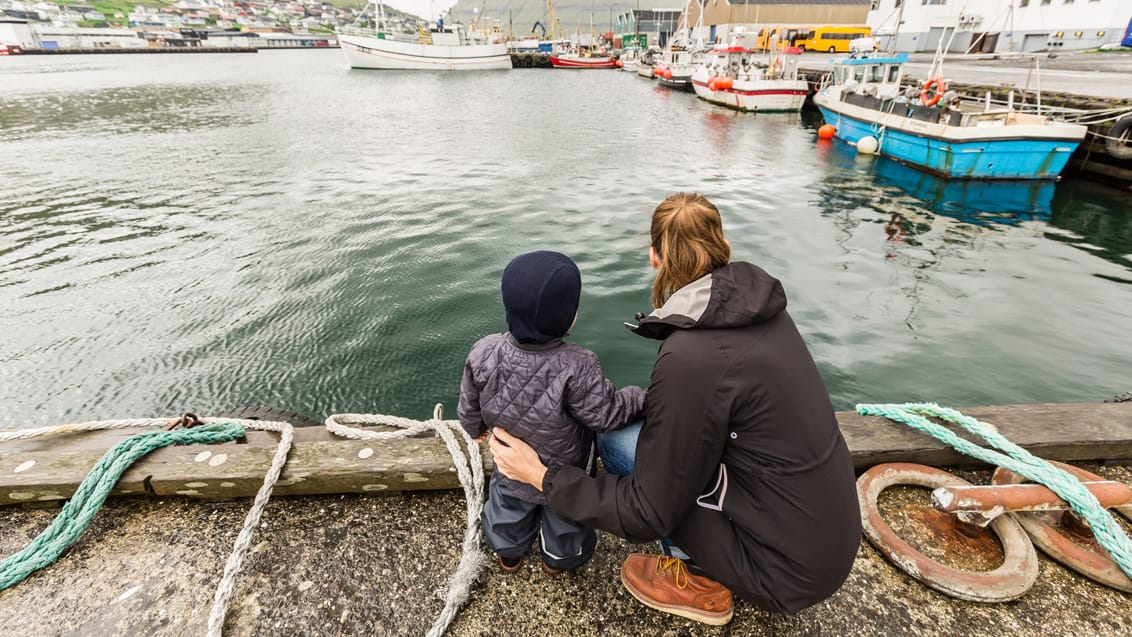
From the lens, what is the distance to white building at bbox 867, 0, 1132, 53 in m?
37.5

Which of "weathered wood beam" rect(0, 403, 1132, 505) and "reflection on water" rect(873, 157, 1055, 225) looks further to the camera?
"reflection on water" rect(873, 157, 1055, 225)

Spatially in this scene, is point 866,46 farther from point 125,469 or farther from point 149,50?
point 149,50

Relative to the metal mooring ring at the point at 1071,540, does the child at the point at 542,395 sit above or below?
above

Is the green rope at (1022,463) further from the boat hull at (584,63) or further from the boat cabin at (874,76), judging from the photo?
the boat hull at (584,63)

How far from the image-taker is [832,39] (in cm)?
7169

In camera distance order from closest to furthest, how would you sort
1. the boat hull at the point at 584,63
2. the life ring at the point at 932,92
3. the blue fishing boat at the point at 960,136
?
the blue fishing boat at the point at 960,136, the life ring at the point at 932,92, the boat hull at the point at 584,63

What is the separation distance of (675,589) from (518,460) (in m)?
0.91

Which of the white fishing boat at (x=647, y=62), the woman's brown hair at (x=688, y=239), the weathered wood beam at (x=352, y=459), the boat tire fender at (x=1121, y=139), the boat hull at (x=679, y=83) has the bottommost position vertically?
the weathered wood beam at (x=352, y=459)

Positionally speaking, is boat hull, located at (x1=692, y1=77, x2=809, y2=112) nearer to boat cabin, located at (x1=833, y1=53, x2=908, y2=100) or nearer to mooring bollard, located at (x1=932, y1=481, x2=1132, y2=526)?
boat cabin, located at (x1=833, y1=53, x2=908, y2=100)

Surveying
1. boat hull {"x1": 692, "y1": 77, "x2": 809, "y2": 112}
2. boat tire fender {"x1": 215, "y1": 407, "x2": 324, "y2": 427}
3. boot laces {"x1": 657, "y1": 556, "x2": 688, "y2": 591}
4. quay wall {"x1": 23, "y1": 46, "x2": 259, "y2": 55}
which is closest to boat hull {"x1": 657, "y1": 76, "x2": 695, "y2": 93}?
boat hull {"x1": 692, "y1": 77, "x2": 809, "y2": 112}

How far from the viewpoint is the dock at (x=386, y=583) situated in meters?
2.19

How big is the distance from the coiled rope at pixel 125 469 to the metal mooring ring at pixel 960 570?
2.88 m

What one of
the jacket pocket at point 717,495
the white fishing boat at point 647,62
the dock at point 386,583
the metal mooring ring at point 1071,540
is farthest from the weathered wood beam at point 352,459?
the white fishing boat at point 647,62

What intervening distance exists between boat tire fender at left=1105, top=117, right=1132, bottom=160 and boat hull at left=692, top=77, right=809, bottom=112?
18.8 m
